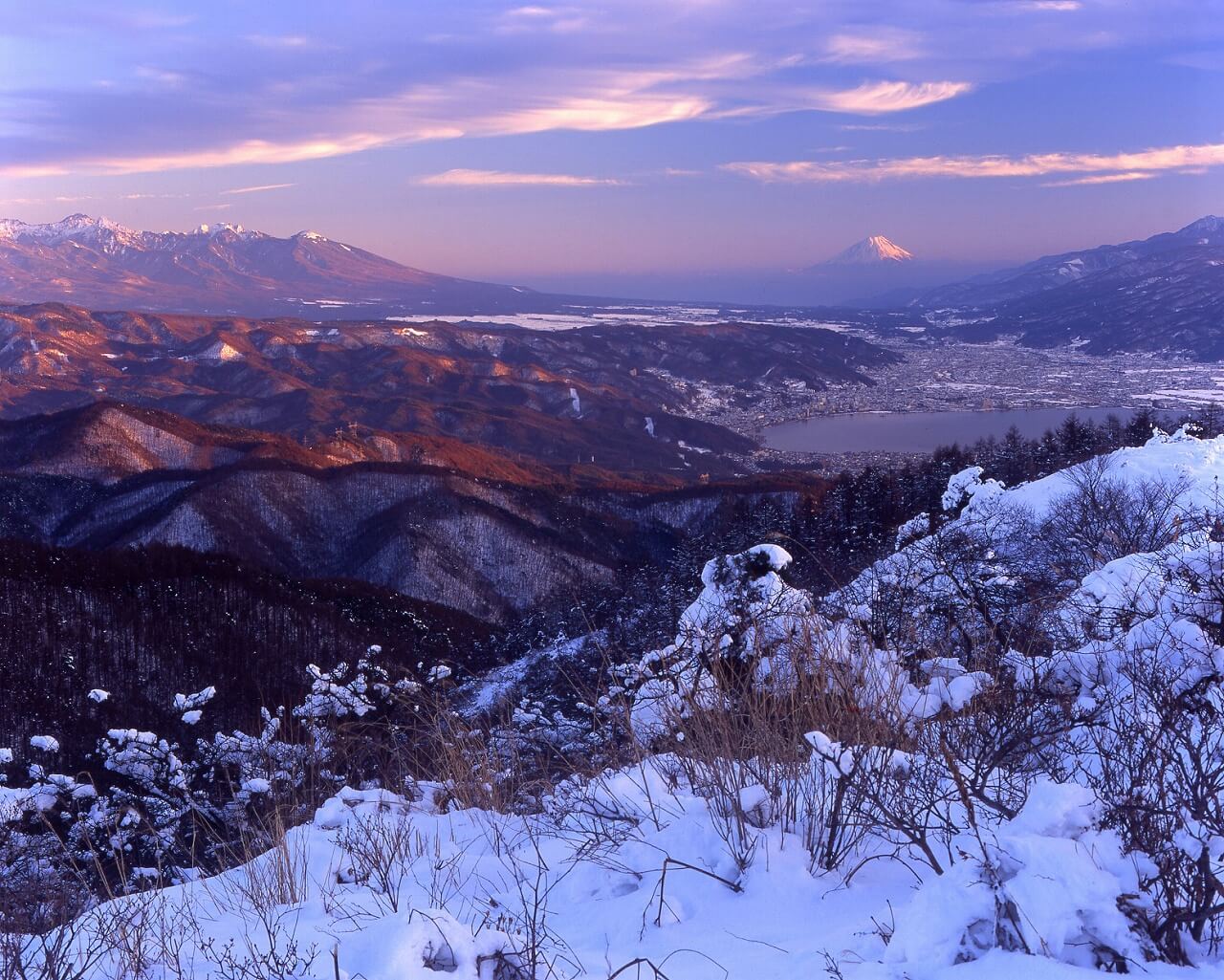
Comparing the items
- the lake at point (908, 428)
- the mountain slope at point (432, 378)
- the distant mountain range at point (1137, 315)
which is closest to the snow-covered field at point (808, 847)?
the mountain slope at point (432, 378)

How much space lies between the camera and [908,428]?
279 ft

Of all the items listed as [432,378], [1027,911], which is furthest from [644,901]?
[432,378]

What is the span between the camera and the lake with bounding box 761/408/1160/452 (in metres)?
76.1

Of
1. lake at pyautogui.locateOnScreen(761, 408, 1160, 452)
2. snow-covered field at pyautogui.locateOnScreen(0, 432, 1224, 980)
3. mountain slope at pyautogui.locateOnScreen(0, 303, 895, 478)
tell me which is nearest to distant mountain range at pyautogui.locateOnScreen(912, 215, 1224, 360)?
mountain slope at pyautogui.locateOnScreen(0, 303, 895, 478)

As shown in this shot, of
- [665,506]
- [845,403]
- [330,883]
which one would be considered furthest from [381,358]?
[330,883]

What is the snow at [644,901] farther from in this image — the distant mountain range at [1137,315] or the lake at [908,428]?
the distant mountain range at [1137,315]

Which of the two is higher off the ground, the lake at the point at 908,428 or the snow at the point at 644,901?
the snow at the point at 644,901

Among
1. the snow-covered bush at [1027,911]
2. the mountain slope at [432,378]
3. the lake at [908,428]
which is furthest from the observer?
the mountain slope at [432,378]

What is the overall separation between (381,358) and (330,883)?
113 metres

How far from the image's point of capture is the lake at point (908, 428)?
76062 mm

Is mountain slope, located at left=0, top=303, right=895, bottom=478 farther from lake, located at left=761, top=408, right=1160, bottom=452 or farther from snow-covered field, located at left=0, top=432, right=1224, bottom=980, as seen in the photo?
snow-covered field, located at left=0, top=432, right=1224, bottom=980

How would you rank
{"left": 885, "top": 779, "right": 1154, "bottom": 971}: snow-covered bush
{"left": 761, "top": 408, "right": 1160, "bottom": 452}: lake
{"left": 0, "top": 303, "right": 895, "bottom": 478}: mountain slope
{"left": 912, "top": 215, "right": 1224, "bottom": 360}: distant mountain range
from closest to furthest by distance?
{"left": 885, "top": 779, "right": 1154, "bottom": 971}: snow-covered bush, {"left": 761, "top": 408, "right": 1160, "bottom": 452}: lake, {"left": 0, "top": 303, "right": 895, "bottom": 478}: mountain slope, {"left": 912, "top": 215, "right": 1224, "bottom": 360}: distant mountain range

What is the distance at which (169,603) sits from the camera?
2298 cm

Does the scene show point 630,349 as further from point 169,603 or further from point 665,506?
point 169,603
